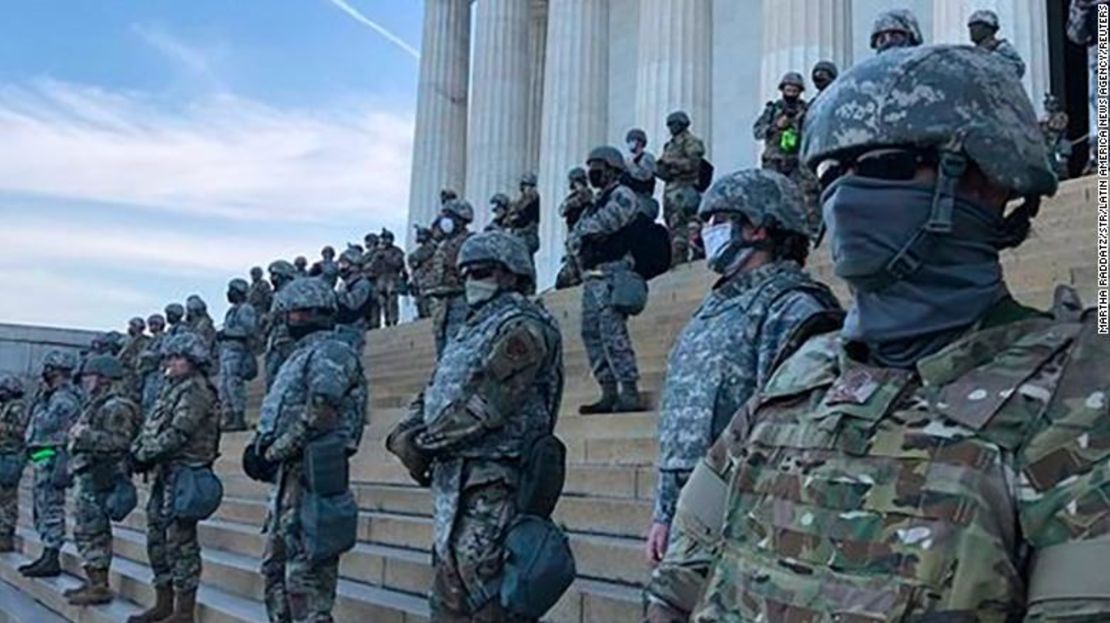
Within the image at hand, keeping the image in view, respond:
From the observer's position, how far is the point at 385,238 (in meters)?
17.2

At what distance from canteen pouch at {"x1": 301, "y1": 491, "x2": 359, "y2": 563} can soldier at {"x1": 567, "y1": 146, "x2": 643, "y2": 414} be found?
2566mm

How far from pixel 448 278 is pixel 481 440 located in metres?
4.31

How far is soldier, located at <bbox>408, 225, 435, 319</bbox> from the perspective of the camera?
42.2 feet

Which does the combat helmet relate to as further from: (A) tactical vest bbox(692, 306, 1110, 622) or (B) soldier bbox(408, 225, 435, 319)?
(B) soldier bbox(408, 225, 435, 319)

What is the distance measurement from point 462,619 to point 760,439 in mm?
2819

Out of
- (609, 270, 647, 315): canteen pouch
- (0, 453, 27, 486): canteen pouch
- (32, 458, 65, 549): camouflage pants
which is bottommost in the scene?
(32, 458, 65, 549): camouflage pants

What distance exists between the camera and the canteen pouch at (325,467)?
5180mm

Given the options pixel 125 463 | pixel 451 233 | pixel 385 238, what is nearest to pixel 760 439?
pixel 125 463

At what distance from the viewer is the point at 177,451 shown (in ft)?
22.3

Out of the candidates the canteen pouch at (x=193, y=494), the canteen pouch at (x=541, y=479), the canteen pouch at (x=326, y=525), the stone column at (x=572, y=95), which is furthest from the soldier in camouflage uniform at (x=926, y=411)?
the stone column at (x=572, y=95)

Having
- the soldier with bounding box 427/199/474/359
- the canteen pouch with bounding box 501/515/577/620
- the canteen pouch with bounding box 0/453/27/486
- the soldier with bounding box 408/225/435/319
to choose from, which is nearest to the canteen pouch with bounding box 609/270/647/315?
the soldier with bounding box 427/199/474/359

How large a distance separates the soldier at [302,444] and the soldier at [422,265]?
6310 millimetres

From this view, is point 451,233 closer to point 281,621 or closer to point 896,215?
point 281,621

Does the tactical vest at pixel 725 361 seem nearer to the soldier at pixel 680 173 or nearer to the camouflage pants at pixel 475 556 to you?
the camouflage pants at pixel 475 556
